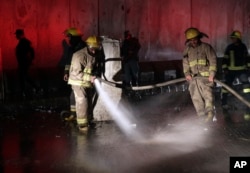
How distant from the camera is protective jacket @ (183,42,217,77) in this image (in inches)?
338

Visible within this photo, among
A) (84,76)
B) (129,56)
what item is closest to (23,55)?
(129,56)

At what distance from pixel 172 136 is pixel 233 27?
11958 millimetres

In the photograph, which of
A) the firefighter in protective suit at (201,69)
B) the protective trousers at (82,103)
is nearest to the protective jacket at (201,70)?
the firefighter in protective suit at (201,69)

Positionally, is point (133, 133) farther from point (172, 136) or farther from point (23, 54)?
point (23, 54)

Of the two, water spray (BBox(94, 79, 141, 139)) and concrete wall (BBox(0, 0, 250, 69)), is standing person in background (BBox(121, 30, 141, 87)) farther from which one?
water spray (BBox(94, 79, 141, 139))

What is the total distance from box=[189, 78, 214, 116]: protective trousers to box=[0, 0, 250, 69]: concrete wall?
628 cm

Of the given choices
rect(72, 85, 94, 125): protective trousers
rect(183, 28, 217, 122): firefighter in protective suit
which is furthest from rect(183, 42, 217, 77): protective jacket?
rect(72, 85, 94, 125): protective trousers

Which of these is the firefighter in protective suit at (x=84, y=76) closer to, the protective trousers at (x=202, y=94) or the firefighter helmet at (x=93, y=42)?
the firefighter helmet at (x=93, y=42)

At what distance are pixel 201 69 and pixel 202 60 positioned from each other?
180 millimetres

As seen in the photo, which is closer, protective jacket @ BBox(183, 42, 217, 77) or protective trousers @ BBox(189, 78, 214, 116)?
protective jacket @ BBox(183, 42, 217, 77)

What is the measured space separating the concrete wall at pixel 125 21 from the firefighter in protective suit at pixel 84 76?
505 cm

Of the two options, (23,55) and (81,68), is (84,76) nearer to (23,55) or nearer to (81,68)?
(81,68)

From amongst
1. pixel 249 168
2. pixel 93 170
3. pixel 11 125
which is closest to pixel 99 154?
pixel 93 170

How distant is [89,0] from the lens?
14.6 meters
